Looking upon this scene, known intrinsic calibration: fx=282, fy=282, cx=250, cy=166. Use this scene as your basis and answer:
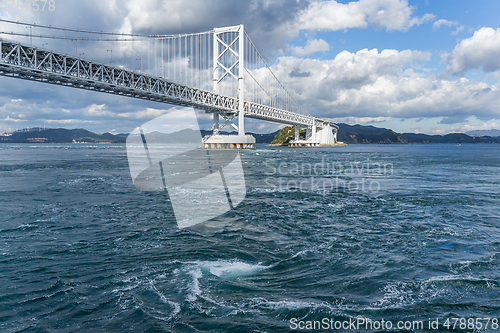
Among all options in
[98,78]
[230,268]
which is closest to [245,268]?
[230,268]

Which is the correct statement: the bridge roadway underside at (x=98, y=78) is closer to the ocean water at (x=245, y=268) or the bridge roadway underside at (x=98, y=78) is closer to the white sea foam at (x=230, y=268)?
the ocean water at (x=245, y=268)

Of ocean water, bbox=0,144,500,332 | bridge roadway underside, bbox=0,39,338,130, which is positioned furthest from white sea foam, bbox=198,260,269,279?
bridge roadway underside, bbox=0,39,338,130

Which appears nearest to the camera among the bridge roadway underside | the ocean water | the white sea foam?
the ocean water

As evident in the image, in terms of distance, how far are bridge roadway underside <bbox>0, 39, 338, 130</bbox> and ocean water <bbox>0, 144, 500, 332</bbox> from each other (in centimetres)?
2677

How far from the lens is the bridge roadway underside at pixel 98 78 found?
90.5 feet

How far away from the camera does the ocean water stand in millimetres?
3260

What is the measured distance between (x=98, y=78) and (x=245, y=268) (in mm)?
37012

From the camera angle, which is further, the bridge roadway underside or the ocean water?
the bridge roadway underside

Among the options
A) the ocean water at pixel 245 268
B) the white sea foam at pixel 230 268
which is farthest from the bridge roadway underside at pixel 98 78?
the white sea foam at pixel 230 268

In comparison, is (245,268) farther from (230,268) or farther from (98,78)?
(98,78)

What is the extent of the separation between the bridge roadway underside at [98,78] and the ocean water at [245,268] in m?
26.8

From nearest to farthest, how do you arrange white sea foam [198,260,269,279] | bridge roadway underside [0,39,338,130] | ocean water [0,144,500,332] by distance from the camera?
ocean water [0,144,500,332] → white sea foam [198,260,269,279] → bridge roadway underside [0,39,338,130]

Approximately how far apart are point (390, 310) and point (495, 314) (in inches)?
47.0

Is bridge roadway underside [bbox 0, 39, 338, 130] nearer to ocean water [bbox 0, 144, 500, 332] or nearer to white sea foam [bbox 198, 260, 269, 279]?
ocean water [bbox 0, 144, 500, 332]
